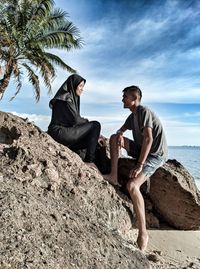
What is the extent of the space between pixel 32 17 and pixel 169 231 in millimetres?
12820

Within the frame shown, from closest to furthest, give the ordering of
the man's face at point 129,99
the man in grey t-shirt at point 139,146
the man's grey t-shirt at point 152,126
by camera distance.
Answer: the man in grey t-shirt at point 139,146, the man's grey t-shirt at point 152,126, the man's face at point 129,99

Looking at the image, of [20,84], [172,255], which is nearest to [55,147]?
[172,255]

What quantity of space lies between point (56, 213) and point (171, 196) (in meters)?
3.05

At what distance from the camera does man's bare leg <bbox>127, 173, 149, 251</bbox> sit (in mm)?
5316

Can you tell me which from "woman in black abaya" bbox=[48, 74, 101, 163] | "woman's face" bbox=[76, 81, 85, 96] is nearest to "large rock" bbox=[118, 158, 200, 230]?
"woman in black abaya" bbox=[48, 74, 101, 163]

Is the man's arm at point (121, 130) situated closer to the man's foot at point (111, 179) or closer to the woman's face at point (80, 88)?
the man's foot at point (111, 179)

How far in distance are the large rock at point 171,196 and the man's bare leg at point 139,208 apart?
0.70m

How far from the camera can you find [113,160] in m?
6.05

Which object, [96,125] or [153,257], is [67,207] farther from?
[96,125]

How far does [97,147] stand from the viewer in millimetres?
6633

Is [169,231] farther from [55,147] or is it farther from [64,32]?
[64,32]

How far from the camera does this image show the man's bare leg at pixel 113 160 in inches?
235

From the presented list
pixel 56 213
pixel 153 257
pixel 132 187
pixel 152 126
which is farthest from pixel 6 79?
pixel 56 213

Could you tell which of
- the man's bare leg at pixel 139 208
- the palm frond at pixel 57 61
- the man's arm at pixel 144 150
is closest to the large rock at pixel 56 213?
the man's bare leg at pixel 139 208
